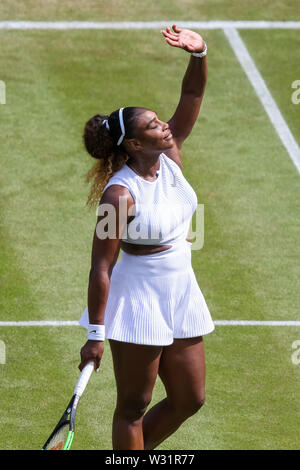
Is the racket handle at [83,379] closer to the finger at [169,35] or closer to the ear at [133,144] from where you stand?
the ear at [133,144]

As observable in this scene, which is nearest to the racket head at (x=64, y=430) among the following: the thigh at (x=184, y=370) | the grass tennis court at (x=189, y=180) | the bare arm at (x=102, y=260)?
the bare arm at (x=102, y=260)

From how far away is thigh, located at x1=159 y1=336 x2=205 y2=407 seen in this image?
680cm

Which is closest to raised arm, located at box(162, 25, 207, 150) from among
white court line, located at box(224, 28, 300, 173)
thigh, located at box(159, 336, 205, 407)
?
thigh, located at box(159, 336, 205, 407)

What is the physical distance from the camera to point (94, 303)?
6.46 metres

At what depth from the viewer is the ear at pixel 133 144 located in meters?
6.64

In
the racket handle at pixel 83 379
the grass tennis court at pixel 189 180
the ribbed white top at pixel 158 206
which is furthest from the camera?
the grass tennis court at pixel 189 180

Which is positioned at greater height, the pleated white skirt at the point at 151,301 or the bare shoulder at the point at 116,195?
the bare shoulder at the point at 116,195

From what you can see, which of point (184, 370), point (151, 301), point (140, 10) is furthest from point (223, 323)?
point (140, 10)

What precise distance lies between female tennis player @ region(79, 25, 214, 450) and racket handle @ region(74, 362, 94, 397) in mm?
44

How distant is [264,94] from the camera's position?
13008 millimetres

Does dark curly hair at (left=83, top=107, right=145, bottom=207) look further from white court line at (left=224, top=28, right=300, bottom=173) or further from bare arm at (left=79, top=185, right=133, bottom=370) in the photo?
white court line at (left=224, top=28, right=300, bottom=173)

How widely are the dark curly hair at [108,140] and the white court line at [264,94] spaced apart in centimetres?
524

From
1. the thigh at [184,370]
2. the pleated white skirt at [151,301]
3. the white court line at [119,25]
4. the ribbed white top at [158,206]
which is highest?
the ribbed white top at [158,206]

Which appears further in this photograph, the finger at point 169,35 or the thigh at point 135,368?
the finger at point 169,35
